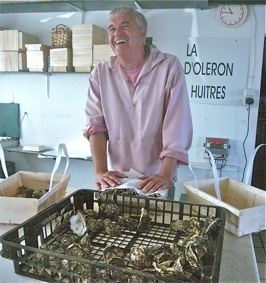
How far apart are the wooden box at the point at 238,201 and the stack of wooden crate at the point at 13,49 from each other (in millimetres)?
2181

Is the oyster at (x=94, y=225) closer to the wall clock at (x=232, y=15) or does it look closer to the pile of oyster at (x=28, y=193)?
the pile of oyster at (x=28, y=193)

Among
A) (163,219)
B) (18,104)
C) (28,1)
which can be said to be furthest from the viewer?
(18,104)

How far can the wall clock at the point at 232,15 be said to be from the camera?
7.65ft

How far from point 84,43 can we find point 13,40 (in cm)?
71

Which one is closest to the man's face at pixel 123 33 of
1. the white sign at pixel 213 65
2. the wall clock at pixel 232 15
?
the white sign at pixel 213 65

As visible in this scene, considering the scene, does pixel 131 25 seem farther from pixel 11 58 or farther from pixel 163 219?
pixel 11 58

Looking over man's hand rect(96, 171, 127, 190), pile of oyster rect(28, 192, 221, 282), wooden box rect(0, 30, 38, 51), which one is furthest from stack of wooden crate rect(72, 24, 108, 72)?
pile of oyster rect(28, 192, 221, 282)

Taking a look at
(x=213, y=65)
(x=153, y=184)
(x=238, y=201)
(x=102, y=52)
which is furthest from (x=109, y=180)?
(x=213, y=65)

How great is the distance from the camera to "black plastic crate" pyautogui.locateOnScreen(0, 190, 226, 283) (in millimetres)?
581

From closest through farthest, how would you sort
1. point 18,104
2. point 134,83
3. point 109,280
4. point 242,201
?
point 109,280 → point 242,201 → point 134,83 → point 18,104

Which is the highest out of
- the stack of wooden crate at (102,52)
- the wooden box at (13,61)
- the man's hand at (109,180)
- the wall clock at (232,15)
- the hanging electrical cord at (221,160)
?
the wall clock at (232,15)

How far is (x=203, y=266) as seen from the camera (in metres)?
0.62

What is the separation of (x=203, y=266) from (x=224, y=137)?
200cm

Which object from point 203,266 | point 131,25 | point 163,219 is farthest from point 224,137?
point 203,266
